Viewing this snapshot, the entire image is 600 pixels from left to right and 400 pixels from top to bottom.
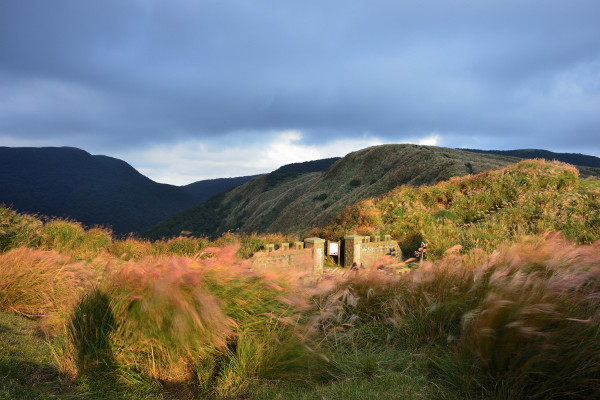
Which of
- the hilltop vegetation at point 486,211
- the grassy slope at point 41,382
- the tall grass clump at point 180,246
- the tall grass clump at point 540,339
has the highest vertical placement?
the hilltop vegetation at point 486,211

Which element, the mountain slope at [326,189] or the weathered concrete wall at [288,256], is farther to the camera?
the mountain slope at [326,189]

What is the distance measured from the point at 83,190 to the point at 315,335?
12316 cm

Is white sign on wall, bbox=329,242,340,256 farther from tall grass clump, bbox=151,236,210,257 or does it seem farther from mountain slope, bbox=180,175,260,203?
mountain slope, bbox=180,175,260,203

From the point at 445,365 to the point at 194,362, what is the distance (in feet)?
6.45

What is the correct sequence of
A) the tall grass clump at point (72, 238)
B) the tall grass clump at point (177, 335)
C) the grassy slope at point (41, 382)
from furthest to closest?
1. the tall grass clump at point (72, 238)
2. the tall grass clump at point (177, 335)
3. the grassy slope at point (41, 382)

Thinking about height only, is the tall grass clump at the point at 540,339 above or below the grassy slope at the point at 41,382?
above

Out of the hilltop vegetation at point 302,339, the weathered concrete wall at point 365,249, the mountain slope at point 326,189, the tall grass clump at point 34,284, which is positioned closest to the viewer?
the hilltop vegetation at point 302,339

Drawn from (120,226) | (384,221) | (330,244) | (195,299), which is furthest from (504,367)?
(120,226)

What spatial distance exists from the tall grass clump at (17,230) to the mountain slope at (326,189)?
22.2 meters

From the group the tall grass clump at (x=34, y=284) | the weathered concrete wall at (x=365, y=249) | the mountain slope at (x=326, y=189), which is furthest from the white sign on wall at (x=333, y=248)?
the mountain slope at (x=326, y=189)

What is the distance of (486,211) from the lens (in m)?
13.2

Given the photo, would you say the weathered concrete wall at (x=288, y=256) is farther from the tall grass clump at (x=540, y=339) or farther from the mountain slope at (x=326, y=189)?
the mountain slope at (x=326, y=189)

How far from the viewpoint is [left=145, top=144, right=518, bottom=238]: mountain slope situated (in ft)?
107

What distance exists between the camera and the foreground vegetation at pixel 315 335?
252 centimetres
